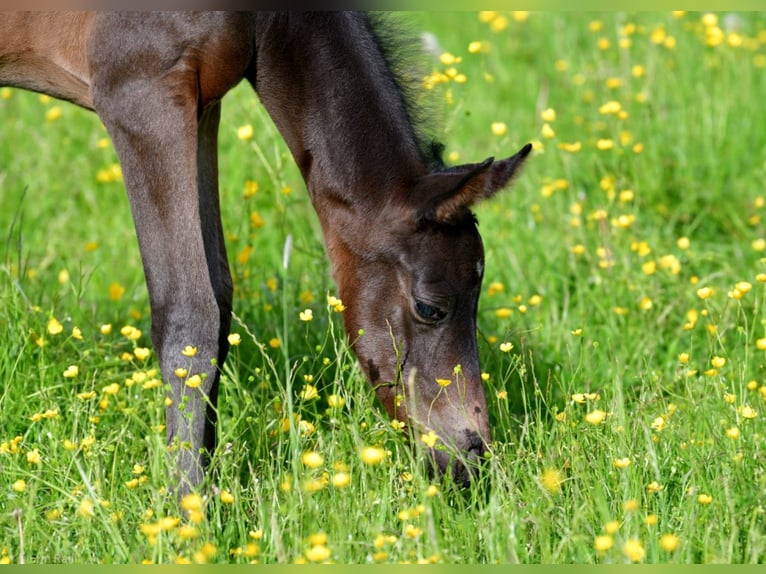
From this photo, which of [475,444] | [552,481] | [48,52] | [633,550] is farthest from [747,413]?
[48,52]

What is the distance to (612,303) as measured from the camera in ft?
17.6

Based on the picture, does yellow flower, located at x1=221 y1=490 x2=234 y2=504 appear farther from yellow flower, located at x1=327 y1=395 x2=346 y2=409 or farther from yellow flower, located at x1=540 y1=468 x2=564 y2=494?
yellow flower, located at x1=540 y1=468 x2=564 y2=494

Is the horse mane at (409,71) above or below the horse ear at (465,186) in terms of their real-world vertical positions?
above

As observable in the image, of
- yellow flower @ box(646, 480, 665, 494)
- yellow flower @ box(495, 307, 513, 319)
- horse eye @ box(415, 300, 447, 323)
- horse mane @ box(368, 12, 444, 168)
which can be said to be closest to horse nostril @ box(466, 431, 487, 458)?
horse eye @ box(415, 300, 447, 323)

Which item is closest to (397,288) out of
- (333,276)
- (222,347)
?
(333,276)

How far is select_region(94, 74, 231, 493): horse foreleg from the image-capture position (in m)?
3.79

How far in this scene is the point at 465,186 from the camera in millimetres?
3674

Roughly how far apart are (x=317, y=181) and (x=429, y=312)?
2.16 ft

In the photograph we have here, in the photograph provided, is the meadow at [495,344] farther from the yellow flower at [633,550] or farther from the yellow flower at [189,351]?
the yellow flower at [189,351]

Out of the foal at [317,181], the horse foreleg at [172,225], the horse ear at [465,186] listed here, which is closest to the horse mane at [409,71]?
the foal at [317,181]

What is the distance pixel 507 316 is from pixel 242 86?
9.38 ft

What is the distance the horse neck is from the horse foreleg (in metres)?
0.39

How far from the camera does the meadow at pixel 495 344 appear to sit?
11.2 ft

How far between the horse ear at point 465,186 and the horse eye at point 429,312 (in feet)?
0.98
